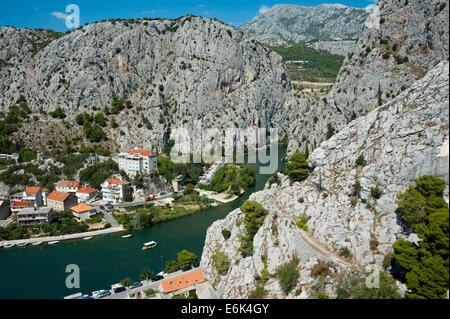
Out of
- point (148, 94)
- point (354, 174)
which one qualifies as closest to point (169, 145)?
point (148, 94)

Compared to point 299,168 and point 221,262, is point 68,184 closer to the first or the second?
point 221,262

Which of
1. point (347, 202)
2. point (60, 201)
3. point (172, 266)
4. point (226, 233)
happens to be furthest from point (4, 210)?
point (347, 202)

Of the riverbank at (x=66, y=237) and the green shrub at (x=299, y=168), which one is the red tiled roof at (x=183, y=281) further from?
the riverbank at (x=66, y=237)

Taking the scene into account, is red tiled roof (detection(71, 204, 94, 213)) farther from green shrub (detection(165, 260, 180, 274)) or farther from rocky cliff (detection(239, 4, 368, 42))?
rocky cliff (detection(239, 4, 368, 42))

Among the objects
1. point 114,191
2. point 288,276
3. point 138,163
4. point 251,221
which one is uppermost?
point 138,163

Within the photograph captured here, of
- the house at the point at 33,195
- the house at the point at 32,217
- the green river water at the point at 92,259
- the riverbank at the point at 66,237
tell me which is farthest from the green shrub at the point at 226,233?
the house at the point at 33,195
